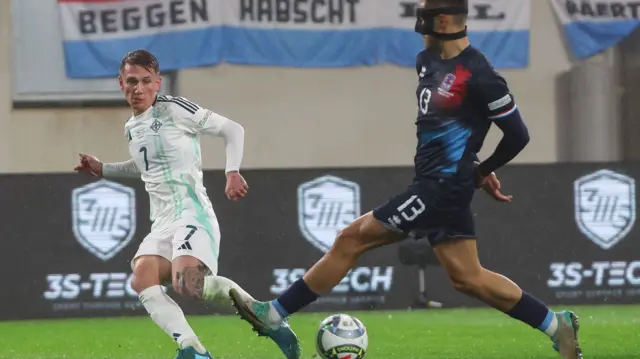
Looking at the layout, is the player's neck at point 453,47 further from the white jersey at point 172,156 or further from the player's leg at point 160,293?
the player's leg at point 160,293

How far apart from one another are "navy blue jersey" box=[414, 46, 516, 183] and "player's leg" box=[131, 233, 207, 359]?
1.35 metres

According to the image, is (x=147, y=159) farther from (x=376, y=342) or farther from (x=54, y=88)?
(x=54, y=88)

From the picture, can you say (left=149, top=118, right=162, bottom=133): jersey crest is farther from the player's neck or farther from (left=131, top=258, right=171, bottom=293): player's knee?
the player's neck

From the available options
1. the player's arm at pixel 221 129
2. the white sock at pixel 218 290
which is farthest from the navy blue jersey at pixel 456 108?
the white sock at pixel 218 290

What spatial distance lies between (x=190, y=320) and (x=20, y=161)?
20.1 ft

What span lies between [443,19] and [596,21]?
10280mm

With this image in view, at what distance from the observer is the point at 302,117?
16578mm

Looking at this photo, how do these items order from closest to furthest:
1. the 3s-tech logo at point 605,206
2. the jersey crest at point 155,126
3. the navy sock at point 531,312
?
the navy sock at point 531,312
the jersey crest at point 155,126
the 3s-tech logo at point 605,206

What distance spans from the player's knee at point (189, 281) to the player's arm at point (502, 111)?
5.15 feet

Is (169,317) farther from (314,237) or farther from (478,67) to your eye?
(314,237)

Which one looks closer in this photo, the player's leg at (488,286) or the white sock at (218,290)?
the player's leg at (488,286)

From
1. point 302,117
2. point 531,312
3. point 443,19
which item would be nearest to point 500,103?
point 443,19

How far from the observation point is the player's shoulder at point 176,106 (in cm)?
662

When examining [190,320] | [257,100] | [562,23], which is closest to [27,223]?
[190,320]
